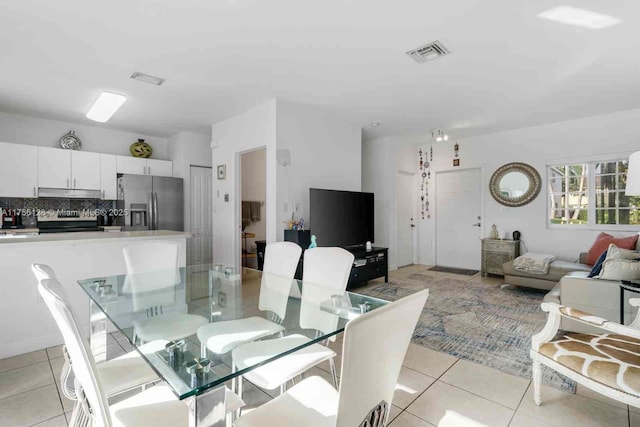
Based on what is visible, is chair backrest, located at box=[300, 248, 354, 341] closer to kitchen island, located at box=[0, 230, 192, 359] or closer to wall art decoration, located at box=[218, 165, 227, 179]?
kitchen island, located at box=[0, 230, 192, 359]

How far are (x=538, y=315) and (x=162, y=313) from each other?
3.65m

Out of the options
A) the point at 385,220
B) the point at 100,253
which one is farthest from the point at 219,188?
the point at 385,220

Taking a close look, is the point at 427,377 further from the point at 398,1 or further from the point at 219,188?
the point at 219,188

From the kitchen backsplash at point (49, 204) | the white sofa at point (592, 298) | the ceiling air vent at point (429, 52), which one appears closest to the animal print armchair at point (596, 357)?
the white sofa at point (592, 298)

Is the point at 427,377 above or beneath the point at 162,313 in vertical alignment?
beneath

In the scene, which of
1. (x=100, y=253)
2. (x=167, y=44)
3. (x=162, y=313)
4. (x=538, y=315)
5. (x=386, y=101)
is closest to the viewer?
(x=162, y=313)

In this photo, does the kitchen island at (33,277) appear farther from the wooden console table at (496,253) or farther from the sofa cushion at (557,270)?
the wooden console table at (496,253)

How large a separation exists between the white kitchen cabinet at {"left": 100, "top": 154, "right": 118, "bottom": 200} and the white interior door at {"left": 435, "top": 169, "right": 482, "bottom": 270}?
582 centimetres

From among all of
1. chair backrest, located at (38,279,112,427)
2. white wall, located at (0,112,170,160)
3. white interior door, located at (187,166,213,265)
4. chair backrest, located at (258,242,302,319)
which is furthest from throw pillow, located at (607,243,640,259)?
white wall, located at (0,112,170,160)

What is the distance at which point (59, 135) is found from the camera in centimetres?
489

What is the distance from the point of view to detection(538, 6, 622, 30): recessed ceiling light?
2.25 metres

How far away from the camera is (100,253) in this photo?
3004 mm

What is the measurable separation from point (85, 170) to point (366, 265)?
4394 millimetres

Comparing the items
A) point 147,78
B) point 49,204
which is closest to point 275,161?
point 147,78
